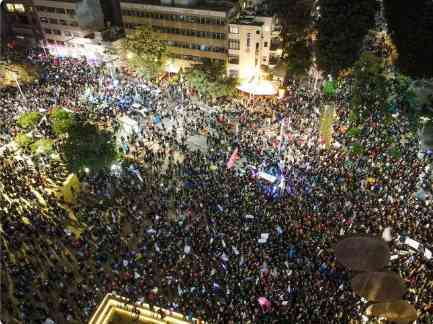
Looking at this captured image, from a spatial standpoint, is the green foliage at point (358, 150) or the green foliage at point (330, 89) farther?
the green foliage at point (330, 89)

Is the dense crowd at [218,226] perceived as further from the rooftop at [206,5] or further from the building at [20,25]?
the building at [20,25]

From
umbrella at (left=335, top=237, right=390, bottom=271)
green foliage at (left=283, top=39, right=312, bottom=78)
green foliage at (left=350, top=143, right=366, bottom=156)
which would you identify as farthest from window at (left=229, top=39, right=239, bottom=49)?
umbrella at (left=335, top=237, right=390, bottom=271)

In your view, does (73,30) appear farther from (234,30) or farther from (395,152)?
(395,152)

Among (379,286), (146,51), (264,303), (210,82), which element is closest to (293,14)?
(210,82)

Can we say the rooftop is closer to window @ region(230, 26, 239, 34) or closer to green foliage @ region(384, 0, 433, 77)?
window @ region(230, 26, 239, 34)

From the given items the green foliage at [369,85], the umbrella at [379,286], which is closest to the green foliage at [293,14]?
the green foliage at [369,85]

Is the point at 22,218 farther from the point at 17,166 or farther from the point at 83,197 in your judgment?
the point at 17,166
